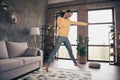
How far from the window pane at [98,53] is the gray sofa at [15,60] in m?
3.06

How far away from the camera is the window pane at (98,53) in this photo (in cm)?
568

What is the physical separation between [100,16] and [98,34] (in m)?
0.88

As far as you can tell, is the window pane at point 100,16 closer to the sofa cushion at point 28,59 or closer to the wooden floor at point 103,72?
the wooden floor at point 103,72

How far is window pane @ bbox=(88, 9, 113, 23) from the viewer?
5.75 meters

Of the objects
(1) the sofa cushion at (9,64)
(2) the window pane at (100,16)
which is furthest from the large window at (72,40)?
(1) the sofa cushion at (9,64)

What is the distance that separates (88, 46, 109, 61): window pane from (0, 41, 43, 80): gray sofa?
3061 millimetres

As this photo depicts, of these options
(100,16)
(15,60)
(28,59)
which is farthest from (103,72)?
(100,16)

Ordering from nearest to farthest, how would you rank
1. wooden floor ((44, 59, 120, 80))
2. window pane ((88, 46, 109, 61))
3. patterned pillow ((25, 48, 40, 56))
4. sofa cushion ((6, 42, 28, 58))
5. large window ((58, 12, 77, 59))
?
wooden floor ((44, 59, 120, 80)) < sofa cushion ((6, 42, 28, 58)) < patterned pillow ((25, 48, 40, 56)) < window pane ((88, 46, 109, 61)) < large window ((58, 12, 77, 59))

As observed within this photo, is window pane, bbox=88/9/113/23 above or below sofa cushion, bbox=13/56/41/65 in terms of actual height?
above

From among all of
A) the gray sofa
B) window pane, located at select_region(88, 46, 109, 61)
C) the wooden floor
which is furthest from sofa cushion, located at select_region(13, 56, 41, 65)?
window pane, located at select_region(88, 46, 109, 61)

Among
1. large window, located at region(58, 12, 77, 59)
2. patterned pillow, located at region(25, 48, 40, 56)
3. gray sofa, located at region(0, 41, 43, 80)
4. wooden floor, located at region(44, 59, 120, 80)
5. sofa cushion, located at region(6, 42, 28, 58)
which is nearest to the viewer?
gray sofa, located at region(0, 41, 43, 80)

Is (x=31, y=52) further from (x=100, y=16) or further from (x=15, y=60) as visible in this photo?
(x=100, y=16)

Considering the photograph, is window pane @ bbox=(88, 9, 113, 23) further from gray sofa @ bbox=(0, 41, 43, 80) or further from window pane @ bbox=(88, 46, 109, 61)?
gray sofa @ bbox=(0, 41, 43, 80)

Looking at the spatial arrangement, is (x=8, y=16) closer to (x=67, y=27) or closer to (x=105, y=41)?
(x=67, y=27)
